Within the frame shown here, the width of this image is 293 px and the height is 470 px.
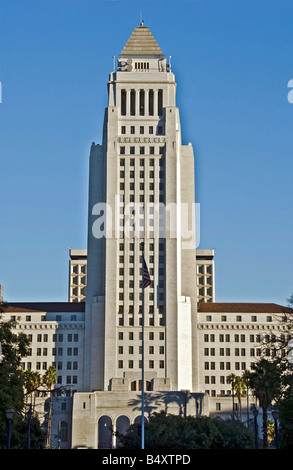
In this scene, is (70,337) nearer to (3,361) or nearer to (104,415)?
(104,415)

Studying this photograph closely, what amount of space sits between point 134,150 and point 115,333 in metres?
34.3

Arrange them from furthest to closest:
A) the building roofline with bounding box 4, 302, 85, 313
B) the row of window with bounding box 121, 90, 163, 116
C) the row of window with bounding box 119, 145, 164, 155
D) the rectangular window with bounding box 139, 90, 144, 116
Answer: the building roofline with bounding box 4, 302, 85, 313, the rectangular window with bounding box 139, 90, 144, 116, the row of window with bounding box 121, 90, 163, 116, the row of window with bounding box 119, 145, 164, 155

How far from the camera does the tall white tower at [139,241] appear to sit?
141 meters

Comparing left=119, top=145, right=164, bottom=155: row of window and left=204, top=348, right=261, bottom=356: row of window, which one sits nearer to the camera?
left=119, top=145, right=164, bottom=155: row of window

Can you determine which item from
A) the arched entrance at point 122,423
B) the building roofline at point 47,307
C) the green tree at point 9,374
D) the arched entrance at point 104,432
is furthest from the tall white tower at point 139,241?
the green tree at point 9,374

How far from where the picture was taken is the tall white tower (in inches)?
5541

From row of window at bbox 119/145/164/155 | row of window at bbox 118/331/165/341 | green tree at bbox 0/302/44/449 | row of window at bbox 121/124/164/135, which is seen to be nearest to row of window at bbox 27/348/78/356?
row of window at bbox 118/331/165/341

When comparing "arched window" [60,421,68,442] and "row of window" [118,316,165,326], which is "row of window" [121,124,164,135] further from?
"arched window" [60,421,68,442]

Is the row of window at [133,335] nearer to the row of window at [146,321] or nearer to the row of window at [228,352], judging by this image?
the row of window at [146,321]

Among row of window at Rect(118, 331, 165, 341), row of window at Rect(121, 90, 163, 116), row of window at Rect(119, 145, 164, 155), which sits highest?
row of window at Rect(121, 90, 163, 116)

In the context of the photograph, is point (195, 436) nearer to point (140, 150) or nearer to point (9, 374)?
point (9, 374)

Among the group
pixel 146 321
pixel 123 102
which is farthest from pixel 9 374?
pixel 123 102

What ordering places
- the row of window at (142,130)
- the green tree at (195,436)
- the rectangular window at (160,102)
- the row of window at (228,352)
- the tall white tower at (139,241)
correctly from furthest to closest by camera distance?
the rectangular window at (160,102) < the row of window at (142,130) < the row of window at (228,352) < the tall white tower at (139,241) < the green tree at (195,436)
